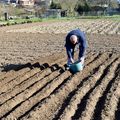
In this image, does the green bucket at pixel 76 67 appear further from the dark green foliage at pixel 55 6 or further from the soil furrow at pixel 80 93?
the dark green foliage at pixel 55 6

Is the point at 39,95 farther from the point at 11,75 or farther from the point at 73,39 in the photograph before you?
the point at 11,75

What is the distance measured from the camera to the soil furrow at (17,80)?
31.6 feet

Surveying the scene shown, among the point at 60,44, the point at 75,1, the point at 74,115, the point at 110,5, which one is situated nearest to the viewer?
the point at 74,115

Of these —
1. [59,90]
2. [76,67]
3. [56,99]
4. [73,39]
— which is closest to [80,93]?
[59,90]

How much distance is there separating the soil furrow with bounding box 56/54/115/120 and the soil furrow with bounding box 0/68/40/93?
175 cm

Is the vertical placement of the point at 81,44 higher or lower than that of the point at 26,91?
higher

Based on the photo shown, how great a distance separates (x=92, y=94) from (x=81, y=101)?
52 centimetres

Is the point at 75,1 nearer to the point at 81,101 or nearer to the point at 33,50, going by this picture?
the point at 33,50

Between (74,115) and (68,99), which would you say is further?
(68,99)

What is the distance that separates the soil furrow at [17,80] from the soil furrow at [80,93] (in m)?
Answer: 1.75

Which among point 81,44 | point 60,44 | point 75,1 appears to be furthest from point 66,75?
point 75,1

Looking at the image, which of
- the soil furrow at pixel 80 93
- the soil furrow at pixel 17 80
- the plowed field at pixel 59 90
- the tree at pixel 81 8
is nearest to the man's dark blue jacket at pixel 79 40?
the plowed field at pixel 59 90

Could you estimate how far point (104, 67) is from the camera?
1224 cm

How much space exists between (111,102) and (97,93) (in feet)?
2.49
